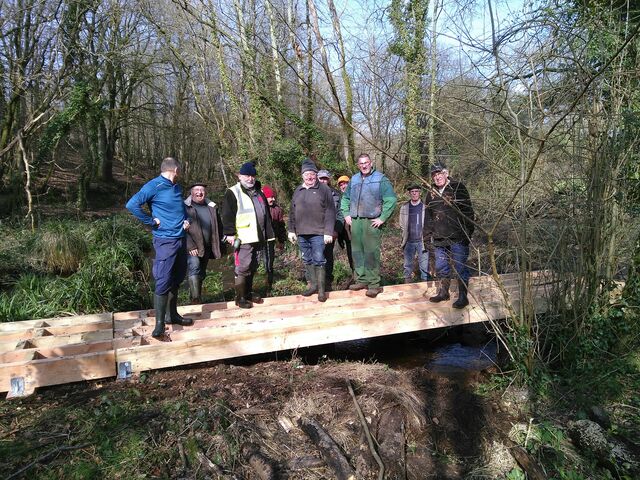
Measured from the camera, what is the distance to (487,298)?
5531 millimetres

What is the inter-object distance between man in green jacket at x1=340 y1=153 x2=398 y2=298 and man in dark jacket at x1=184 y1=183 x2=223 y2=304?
6.28 feet

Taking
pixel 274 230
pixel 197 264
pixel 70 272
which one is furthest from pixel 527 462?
pixel 70 272

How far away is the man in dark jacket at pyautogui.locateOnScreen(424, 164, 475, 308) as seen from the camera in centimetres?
502

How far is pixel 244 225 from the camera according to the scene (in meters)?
5.52

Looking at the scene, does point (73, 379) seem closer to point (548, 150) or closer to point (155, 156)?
point (548, 150)

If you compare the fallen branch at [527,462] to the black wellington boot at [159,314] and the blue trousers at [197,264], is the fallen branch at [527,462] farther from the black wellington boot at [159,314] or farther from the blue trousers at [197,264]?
the blue trousers at [197,264]

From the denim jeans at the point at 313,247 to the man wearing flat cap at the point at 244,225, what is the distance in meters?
Answer: 0.57

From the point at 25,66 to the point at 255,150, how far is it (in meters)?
6.74

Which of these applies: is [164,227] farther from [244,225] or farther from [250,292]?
[250,292]

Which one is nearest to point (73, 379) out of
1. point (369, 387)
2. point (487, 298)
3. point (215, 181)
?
point (369, 387)

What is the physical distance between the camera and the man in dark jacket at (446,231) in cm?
502

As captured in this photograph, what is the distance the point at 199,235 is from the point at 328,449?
3.75 meters

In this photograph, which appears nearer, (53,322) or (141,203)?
(141,203)

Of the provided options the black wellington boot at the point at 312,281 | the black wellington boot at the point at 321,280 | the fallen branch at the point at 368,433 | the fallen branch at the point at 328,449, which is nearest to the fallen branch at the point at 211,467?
the fallen branch at the point at 328,449
